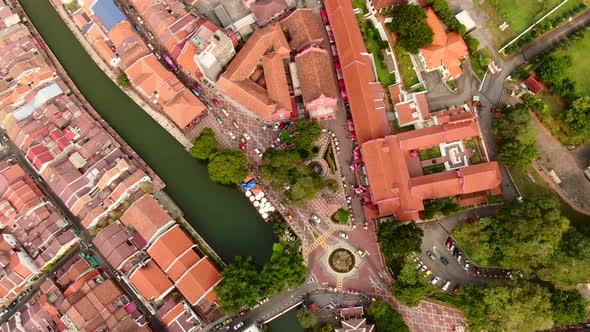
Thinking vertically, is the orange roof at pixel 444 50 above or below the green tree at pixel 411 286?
above

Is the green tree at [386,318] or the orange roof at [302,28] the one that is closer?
the green tree at [386,318]

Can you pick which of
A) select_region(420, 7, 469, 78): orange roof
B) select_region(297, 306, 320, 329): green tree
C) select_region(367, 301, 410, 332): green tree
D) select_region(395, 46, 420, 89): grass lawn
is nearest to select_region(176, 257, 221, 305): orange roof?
select_region(297, 306, 320, 329): green tree

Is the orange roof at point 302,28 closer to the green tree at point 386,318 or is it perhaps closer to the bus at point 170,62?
the bus at point 170,62

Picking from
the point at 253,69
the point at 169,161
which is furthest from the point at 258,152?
the point at 169,161

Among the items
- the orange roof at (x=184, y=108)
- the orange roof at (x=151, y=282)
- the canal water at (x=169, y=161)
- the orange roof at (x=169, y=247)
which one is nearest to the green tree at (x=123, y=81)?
the canal water at (x=169, y=161)

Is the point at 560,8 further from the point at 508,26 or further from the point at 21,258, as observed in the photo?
the point at 21,258

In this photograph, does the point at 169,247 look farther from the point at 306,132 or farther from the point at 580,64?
the point at 580,64

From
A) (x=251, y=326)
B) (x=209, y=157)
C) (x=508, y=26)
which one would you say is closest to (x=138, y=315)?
(x=251, y=326)

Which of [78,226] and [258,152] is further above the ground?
[78,226]
